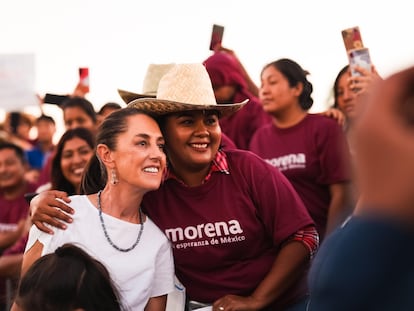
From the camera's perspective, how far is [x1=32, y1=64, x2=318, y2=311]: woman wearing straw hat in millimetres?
2691

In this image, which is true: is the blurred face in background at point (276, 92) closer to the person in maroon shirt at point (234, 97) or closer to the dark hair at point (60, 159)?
the person in maroon shirt at point (234, 97)

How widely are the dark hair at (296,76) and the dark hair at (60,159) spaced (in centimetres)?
116

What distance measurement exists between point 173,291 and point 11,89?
183 inches

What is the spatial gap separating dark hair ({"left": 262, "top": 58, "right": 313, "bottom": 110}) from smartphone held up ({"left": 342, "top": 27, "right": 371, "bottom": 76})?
734 millimetres

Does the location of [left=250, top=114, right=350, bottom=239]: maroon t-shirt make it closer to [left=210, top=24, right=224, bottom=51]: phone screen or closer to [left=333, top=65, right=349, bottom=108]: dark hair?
[left=333, top=65, right=349, bottom=108]: dark hair

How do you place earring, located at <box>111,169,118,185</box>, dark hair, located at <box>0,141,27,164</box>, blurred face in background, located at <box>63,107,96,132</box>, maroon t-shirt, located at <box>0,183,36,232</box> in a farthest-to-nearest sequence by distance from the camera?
dark hair, located at <box>0,141,27,164</box>
maroon t-shirt, located at <box>0,183,36,232</box>
blurred face in background, located at <box>63,107,96,132</box>
earring, located at <box>111,169,118,185</box>

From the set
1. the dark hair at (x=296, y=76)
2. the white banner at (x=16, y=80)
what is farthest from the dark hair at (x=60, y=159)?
the white banner at (x=16, y=80)

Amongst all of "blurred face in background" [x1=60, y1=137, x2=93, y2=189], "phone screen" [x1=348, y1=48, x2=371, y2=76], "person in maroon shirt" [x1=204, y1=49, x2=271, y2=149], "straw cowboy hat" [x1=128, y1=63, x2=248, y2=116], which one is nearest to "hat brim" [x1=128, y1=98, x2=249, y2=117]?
"straw cowboy hat" [x1=128, y1=63, x2=248, y2=116]

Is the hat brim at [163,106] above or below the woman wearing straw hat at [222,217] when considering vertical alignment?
above

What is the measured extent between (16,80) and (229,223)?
454 cm

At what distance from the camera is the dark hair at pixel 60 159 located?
3.68 m

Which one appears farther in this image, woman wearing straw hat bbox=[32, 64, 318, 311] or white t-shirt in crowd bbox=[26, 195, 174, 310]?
woman wearing straw hat bbox=[32, 64, 318, 311]

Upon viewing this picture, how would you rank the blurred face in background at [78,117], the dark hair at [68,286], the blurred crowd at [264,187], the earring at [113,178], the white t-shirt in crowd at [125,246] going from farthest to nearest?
the blurred face in background at [78,117] → the earring at [113,178] → the white t-shirt in crowd at [125,246] → the dark hair at [68,286] → the blurred crowd at [264,187]

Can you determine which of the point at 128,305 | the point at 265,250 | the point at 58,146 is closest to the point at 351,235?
the point at 128,305
